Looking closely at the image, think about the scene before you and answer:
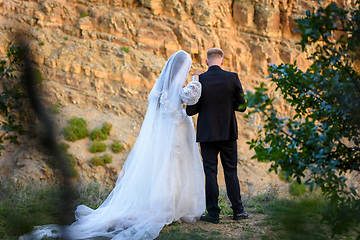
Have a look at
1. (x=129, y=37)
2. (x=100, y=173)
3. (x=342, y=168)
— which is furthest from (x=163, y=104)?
(x=129, y=37)

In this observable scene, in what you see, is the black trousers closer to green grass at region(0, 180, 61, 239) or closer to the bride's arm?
the bride's arm

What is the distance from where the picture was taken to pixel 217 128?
14.4 feet

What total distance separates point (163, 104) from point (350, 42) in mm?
2730

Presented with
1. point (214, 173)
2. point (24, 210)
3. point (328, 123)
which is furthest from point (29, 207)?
point (328, 123)

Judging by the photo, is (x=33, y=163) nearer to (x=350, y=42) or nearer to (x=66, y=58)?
(x=66, y=58)

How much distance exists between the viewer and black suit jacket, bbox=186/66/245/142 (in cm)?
438

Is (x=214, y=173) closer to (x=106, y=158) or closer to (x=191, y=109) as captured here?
(x=191, y=109)

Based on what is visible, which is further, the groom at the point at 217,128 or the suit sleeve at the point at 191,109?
the suit sleeve at the point at 191,109

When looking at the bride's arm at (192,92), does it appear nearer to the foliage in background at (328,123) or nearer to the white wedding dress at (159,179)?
the white wedding dress at (159,179)

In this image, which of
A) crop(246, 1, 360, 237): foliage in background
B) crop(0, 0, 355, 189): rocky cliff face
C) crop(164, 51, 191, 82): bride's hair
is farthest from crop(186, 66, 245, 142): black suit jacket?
crop(0, 0, 355, 189): rocky cliff face

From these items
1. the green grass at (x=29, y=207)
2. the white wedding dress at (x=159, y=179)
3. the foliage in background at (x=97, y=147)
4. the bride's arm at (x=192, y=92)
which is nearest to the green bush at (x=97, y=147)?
the foliage in background at (x=97, y=147)

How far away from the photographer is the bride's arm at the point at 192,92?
4352 mm

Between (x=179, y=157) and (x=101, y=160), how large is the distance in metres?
7.97

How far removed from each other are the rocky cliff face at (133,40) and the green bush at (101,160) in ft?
6.80
